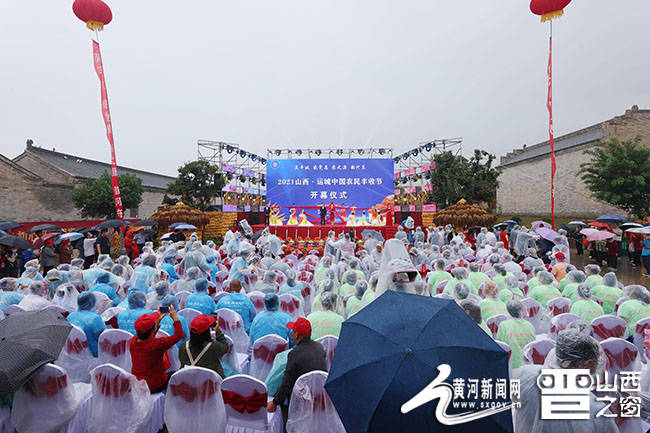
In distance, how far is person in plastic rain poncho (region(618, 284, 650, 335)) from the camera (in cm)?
388

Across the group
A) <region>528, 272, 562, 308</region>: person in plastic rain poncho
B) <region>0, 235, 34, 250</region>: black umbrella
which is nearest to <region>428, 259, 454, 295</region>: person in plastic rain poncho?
<region>528, 272, 562, 308</region>: person in plastic rain poncho

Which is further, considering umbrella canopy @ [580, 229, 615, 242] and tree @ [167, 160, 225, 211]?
tree @ [167, 160, 225, 211]

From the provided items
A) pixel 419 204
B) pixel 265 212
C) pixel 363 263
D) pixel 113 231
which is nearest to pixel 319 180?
pixel 265 212

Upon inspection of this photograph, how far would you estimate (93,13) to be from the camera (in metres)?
11.6

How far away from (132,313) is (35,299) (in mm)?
1843

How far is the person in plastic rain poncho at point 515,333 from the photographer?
338cm

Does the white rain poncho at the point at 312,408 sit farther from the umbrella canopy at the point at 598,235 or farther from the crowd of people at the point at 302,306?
the umbrella canopy at the point at 598,235

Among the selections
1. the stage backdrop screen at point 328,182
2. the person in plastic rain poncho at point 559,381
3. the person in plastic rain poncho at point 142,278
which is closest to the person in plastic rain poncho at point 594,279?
the person in plastic rain poncho at point 559,381

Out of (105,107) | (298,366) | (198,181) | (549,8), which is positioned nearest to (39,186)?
(198,181)

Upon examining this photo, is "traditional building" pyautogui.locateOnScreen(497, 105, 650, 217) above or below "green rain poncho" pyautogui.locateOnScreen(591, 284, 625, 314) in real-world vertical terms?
above

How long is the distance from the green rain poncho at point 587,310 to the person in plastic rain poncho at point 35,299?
21.6 ft

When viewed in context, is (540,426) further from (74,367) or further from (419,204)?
(419,204)

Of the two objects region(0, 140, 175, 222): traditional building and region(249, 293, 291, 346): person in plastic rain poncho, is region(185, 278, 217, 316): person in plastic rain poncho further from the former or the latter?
region(0, 140, 175, 222): traditional building

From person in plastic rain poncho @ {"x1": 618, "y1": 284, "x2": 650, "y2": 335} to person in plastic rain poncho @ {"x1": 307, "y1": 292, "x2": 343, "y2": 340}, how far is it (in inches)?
129
